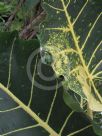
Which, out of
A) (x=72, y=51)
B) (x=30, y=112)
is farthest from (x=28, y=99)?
(x=72, y=51)

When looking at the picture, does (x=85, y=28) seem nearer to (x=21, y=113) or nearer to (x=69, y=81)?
(x=69, y=81)

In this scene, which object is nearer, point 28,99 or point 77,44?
point 28,99

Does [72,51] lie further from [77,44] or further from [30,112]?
[30,112]

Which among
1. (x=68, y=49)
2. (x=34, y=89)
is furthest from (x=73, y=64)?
(x=34, y=89)

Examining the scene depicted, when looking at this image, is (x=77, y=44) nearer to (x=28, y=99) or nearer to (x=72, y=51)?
(x=72, y=51)
